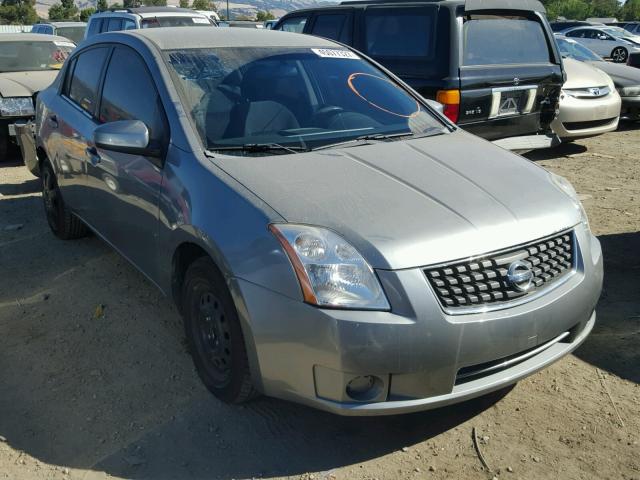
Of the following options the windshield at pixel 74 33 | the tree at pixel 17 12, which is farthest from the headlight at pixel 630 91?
the tree at pixel 17 12

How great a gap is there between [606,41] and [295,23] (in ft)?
60.7

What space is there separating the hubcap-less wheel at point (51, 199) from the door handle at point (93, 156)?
46.5 inches

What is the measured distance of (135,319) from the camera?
4.17m

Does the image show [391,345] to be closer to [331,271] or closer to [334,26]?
[331,271]

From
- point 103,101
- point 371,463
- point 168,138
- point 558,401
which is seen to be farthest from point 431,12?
point 371,463

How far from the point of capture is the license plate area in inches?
247

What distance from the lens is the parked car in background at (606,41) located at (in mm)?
22953

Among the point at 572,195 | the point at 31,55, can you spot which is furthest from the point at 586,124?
the point at 31,55

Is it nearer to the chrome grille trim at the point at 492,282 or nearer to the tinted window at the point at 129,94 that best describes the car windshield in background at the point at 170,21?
the tinted window at the point at 129,94

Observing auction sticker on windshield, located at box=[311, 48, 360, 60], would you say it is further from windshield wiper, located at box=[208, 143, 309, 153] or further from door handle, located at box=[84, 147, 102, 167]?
door handle, located at box=[84, 147, 102, 167]

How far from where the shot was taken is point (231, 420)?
124 inches

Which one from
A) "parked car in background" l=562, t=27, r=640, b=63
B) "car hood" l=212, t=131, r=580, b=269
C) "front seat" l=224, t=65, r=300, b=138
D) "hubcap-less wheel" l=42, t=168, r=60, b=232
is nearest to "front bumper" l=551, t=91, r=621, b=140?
"car hood" l=212, t=131, r=580, b=269

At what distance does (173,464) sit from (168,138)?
1.59 metres

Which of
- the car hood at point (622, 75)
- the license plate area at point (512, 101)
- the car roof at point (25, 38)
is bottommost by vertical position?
the car hood at point (622, 75)
